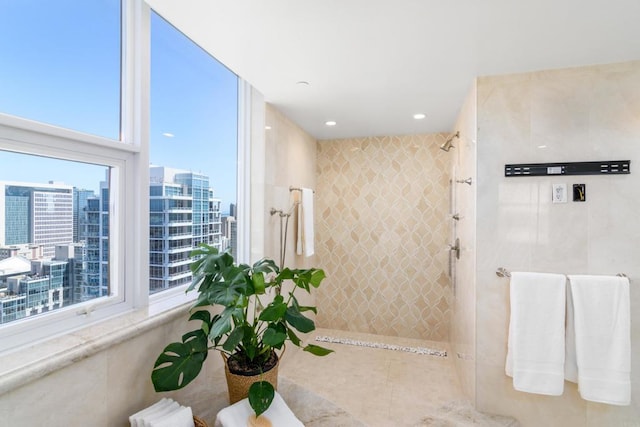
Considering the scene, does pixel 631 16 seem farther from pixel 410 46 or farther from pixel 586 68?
pixel 410 46

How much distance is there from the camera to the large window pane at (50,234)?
1107 millimetres

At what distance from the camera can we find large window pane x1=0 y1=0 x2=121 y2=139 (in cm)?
111

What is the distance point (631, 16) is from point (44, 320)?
2869 mm

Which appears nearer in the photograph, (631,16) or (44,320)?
(44,320)

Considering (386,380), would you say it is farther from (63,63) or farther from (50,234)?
(63,63)

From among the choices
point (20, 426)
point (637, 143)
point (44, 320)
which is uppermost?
point (637, 143)

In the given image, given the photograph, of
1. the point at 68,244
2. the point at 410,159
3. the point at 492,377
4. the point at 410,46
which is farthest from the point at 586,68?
the point at 68,244

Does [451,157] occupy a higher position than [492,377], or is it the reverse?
[451,157]

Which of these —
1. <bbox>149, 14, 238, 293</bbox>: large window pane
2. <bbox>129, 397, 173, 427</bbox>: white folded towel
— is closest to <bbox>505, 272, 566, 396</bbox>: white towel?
<bbox>129, 397, 173, 427</bbox>: white folded towel

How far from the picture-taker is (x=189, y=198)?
1.96 m

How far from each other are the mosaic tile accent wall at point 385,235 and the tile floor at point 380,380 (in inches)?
14.0

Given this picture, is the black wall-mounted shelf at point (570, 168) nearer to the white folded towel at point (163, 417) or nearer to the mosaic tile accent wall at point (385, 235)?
the mosaic tile accent wall at point (385, 235)

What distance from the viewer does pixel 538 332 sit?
1.82m

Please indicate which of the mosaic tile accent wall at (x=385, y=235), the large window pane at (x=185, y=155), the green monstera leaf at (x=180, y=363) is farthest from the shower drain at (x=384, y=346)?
the green monstera leaf at (x=180, y=363)
